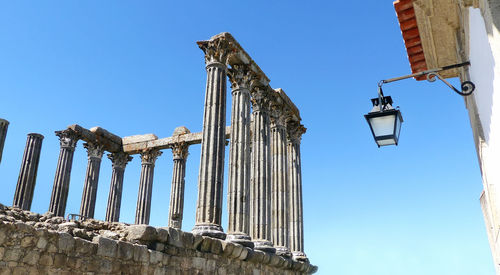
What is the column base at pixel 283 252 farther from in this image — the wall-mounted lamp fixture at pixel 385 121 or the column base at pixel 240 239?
the wall-mounted lamp fixture at pixel 385 121

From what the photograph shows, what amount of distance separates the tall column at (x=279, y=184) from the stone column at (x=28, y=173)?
11136mm

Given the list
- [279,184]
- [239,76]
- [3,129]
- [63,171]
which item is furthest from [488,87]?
[63,171]

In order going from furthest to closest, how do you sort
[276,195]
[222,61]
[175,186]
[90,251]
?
1. [175,186]
2. [276,195]
3. [222,61]
4. [90,251]

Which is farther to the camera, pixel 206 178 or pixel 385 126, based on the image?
pixel 206 178

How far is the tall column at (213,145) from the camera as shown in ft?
37.8

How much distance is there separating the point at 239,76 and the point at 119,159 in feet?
37.1

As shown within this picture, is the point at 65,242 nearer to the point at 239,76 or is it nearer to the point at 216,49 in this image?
the point at 216,49

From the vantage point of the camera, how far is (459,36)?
6.44 meters

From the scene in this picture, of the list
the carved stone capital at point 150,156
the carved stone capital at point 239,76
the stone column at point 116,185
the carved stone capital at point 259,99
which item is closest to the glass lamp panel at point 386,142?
the carved stone capital at point 239,76

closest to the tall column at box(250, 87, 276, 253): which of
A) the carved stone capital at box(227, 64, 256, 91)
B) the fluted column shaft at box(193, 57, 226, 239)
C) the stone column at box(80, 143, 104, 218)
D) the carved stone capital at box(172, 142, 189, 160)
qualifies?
the carved stone capital at box(227, 64, 256, 91)

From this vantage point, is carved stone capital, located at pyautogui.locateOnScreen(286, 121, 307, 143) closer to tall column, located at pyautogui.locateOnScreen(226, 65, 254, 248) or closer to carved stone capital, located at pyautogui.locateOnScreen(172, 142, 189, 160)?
tall column, located at pyautogui.locateOnScreen(226, 65, 254, 248)

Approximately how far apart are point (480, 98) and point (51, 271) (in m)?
6.66

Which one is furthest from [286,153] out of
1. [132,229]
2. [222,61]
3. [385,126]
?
[385,126]

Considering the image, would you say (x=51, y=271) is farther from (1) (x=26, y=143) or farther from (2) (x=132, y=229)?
(1) (x=26, y=143)
